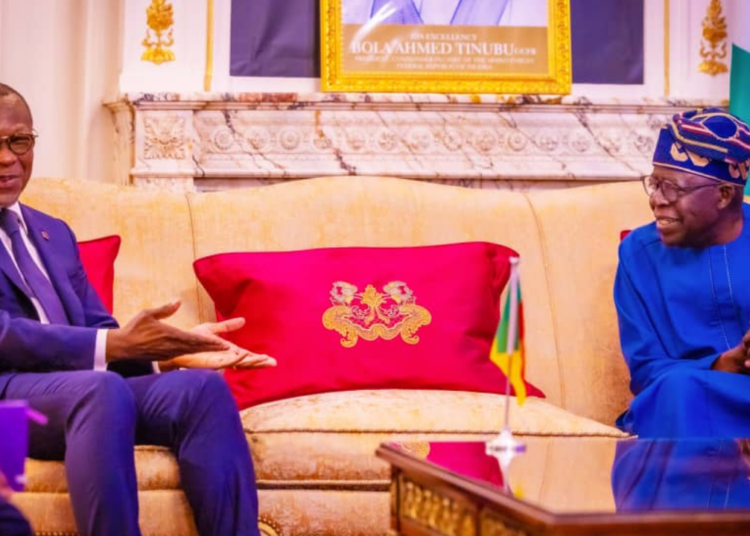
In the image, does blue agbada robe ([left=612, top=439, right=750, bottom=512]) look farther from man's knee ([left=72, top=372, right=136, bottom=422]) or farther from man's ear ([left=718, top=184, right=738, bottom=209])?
man's knee ([left=72, top=372, right=136, bottom=422])

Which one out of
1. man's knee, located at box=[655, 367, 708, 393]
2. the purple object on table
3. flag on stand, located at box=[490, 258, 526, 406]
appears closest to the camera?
the purple object on table

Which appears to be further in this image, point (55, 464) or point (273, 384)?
point (273, 384)

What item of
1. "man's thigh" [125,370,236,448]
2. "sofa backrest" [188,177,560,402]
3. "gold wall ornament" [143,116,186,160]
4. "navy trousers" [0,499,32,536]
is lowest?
"navy trousers" [0,499,32,536]

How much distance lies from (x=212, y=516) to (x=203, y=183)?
175cm

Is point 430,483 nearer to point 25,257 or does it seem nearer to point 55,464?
point 55,464

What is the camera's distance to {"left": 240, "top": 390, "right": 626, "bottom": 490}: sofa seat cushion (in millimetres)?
2855

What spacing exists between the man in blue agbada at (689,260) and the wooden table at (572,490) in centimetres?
63

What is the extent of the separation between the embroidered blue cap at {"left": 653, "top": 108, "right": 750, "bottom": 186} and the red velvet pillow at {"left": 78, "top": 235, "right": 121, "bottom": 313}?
4.84 feet

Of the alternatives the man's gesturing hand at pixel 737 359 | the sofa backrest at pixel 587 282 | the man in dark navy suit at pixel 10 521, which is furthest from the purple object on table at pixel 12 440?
the sofa backrest at pixel 587 282

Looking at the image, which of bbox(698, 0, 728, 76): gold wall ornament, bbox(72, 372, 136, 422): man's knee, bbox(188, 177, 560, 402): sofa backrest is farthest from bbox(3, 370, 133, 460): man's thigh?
bbox(698, 0, 728, 76): gold wall ornament

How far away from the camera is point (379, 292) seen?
331 centimetres

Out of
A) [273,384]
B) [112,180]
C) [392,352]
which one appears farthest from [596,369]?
[112,180]

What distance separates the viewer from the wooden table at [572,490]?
5.81 ft

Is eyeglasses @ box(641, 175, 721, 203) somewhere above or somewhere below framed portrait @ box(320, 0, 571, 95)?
below
